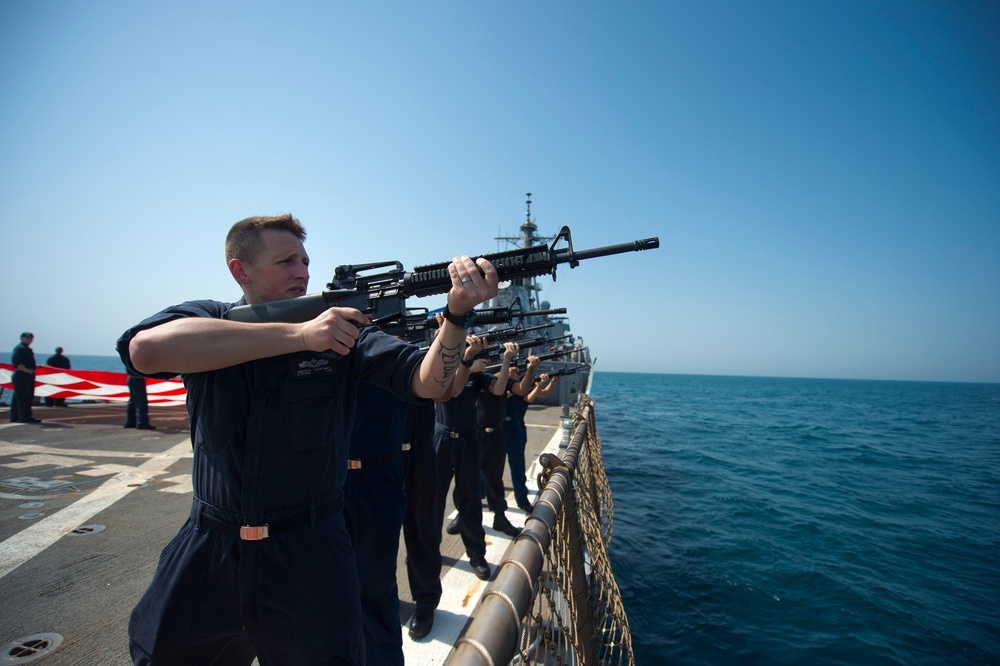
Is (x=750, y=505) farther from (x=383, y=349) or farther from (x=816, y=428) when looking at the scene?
(x=816, y=428)

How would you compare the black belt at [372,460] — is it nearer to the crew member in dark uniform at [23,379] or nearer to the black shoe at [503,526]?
the black shoe at [503,526]

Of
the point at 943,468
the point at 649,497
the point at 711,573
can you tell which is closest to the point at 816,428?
the point at 943,468

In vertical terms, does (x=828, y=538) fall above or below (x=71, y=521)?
below

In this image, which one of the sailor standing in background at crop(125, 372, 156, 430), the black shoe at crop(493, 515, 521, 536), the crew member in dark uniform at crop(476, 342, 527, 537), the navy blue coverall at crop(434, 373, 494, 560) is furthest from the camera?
the sailor standing in background at crop(125, 372, 156, 430)

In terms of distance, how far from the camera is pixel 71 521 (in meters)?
4.69

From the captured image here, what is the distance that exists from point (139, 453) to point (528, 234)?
29.6 meters

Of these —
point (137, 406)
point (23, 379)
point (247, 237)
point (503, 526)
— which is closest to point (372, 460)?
point (247, 237)

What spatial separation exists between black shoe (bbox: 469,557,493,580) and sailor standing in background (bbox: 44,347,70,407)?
15.2 m

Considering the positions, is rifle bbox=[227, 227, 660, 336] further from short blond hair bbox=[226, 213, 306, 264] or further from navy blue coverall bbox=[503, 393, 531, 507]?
navy blue coverall bbox=[503, 393, 531, 507]

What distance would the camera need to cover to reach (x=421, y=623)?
10.7ft

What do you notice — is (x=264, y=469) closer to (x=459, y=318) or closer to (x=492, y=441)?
(x=459, y=318)

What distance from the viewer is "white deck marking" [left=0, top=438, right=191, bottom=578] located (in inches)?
155

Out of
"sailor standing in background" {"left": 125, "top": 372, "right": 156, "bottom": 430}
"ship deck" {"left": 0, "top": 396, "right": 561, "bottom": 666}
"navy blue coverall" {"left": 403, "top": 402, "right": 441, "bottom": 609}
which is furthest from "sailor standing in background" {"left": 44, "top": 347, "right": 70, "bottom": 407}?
"navy blue coverall" {"left": 403, "top": 402, "right": 441, "bottom": 609}

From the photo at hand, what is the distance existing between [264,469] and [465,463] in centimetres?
326
